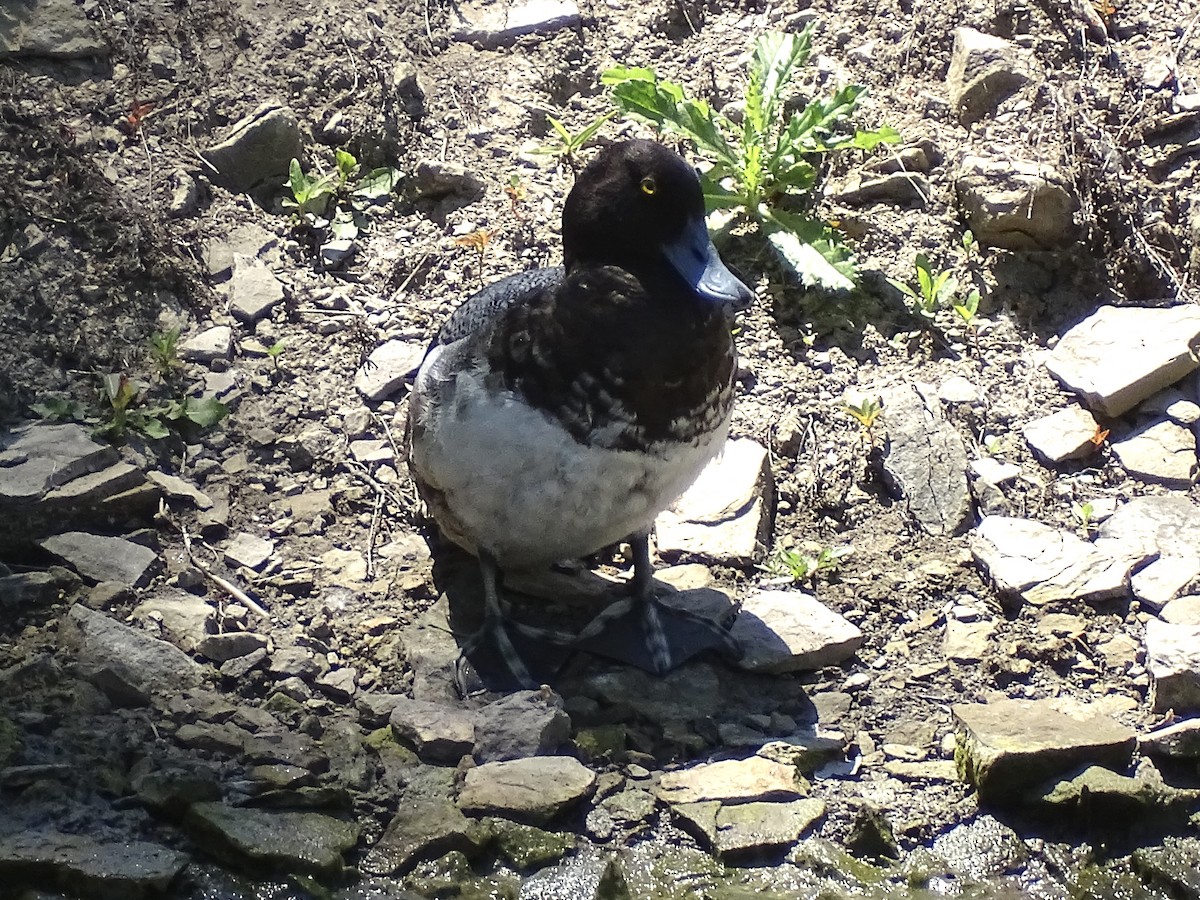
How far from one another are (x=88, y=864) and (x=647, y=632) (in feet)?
5.93

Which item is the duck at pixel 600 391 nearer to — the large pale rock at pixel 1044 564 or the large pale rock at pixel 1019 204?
the large pale rock at pixel 1044 564

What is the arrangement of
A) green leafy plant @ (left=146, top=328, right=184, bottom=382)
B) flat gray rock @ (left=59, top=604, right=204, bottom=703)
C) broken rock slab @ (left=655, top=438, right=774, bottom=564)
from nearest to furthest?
Answer: flat gray rock @ (left=59, top=604, right=204, bottom=703), broken rock slab @ (left=655, top=438, right=774, bottom=564), green leafy plant @ (left=146, top=328, right=184, bottom=382)

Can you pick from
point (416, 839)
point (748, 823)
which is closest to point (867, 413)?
point (748, 823)

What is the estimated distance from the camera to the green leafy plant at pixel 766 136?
5.87 m

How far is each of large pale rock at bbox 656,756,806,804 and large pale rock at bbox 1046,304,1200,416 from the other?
2045mm

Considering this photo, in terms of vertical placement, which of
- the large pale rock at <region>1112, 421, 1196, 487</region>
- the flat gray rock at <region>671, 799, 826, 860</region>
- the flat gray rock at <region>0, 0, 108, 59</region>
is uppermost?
the flat gray rock at <region>0, 0, 108, 59</region>

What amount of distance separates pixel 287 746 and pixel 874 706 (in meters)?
1.69

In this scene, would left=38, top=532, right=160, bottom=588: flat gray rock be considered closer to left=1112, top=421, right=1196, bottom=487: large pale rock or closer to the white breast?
the white breast

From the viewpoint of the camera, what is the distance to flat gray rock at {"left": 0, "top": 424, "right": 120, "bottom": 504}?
4723mm

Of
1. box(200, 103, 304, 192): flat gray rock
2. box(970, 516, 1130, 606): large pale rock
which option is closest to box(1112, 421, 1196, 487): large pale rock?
box(970, 516, 1130, 606): large pale rock

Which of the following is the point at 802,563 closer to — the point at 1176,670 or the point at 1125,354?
the point at 1176,670

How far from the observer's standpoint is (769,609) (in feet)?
15.7

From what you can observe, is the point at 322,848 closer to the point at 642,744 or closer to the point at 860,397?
the point at 642,744

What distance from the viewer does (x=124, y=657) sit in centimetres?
421
